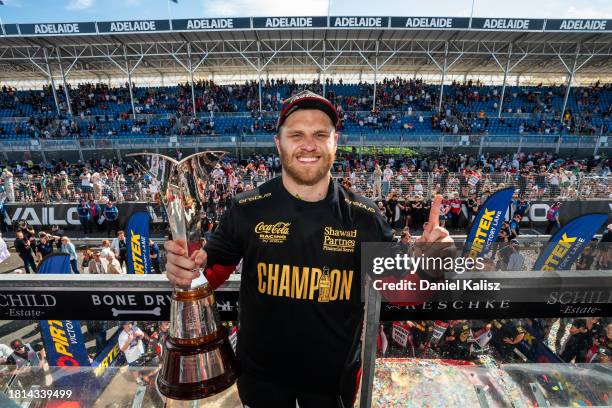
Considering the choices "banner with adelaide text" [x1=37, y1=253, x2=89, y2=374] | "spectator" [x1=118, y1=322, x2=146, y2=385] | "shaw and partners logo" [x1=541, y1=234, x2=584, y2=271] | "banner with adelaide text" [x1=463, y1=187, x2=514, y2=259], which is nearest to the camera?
"spectator" [x1=118, y1=322, x2=146, y2=385]

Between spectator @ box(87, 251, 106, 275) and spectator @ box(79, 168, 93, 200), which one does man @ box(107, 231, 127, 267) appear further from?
spectator @ box(79, 168, 93, 200)

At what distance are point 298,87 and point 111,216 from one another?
2357cm

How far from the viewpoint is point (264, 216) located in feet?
5.37

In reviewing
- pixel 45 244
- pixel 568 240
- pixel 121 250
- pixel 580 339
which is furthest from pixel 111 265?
pixel 568 240

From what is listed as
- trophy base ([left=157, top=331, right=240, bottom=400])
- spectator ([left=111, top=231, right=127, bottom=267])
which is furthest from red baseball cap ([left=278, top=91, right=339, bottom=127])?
spectator ([left=111, top=231, right=127, bottom=267])

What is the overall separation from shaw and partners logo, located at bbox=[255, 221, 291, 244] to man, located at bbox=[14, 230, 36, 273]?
9.61 meters

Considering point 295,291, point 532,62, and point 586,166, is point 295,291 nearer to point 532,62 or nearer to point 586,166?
point 586,166

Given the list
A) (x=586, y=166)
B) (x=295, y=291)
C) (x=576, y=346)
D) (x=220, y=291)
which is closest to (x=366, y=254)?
(x=295, y=291)

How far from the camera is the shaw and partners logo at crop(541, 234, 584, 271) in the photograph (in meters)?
5.22

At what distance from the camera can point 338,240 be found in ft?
5.20

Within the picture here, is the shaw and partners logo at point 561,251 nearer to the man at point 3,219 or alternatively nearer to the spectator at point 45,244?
the spectator at point 45,244

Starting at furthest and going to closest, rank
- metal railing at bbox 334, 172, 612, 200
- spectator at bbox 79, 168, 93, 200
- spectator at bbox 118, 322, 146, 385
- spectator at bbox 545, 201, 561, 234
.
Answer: spectator at bbox 79, 168, 93, 200
metal railing at bbox 334, 172, 612, 200
spectator at bbox 545, 201, 561, 234
spectator at bbox 118, 322, 146, 385

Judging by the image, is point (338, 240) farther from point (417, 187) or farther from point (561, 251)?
point (417, 187)

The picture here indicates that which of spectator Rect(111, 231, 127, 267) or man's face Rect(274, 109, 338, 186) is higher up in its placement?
man's face Rect(274, 109, 338, 186)
